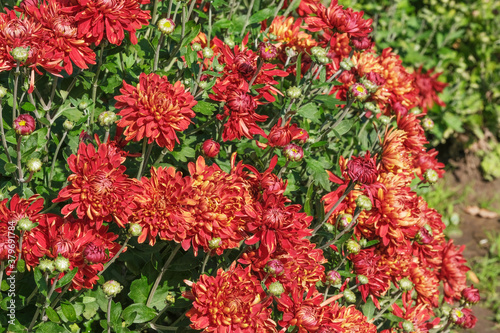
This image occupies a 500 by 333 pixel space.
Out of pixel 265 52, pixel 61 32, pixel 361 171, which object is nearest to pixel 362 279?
pixel 361 171

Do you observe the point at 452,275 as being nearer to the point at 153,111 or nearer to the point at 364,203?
the point at 364,203

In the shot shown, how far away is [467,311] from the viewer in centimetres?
298

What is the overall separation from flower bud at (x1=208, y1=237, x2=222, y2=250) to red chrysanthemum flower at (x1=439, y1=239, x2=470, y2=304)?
68.6 inches

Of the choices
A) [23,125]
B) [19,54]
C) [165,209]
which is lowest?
[165,209]

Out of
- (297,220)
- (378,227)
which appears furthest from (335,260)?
(297,220)

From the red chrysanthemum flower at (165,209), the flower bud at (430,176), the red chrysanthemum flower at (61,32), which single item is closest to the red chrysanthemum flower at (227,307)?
the red chrysanthemum flower at (165,209)

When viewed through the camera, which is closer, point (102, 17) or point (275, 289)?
point (275, 289)

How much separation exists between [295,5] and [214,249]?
203cm

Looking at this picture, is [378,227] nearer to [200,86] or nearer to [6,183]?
[200,86]

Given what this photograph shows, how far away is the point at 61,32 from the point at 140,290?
1279 mm

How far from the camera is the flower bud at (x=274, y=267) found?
2174mm

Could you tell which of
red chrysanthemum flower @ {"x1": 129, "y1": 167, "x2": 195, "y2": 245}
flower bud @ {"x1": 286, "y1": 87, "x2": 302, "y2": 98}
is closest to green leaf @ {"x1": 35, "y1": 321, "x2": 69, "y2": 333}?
red chrysanthemum flower @ {"x1": 129, "y1": 167, "x2": 195, "y2": 245}

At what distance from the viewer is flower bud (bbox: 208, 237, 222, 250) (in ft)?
6.98

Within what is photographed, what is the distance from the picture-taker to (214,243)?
213 cm
